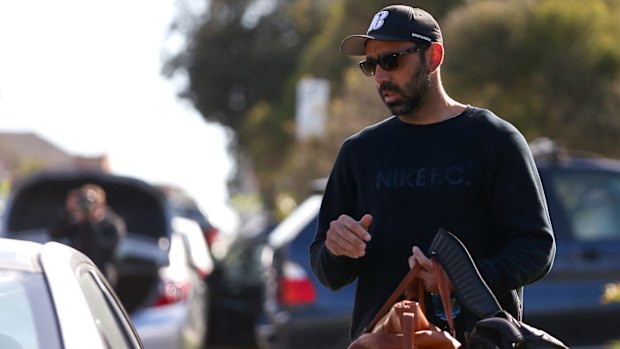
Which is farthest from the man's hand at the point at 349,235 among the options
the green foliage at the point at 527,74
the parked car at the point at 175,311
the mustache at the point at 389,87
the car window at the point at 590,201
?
the green foliage at the point at 527,74

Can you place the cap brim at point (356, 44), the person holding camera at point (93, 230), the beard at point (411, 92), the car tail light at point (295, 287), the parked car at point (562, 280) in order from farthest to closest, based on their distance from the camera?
the person holding camera at point (93, 230)
the car tail light at point (295, 287)
the parked car at point (562, 280)
the cap brim at point (356, 44)
the beard at point (411, 92)

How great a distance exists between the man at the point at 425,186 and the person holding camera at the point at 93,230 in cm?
660

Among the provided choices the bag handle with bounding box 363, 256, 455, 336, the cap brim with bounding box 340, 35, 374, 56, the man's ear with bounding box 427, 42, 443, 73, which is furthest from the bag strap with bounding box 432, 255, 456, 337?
the cap brim with bounding box 340, 35, 374, 56

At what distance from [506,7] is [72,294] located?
19.9m

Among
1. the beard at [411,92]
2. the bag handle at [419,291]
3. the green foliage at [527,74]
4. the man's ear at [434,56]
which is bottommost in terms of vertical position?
the bag handle at [419,291]

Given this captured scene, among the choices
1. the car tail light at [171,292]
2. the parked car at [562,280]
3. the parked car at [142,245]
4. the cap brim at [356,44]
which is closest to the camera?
the cap brim at [356,44]

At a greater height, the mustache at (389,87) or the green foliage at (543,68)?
the green foliage at (543,68)

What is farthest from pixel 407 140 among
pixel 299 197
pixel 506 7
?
pixel 299 197

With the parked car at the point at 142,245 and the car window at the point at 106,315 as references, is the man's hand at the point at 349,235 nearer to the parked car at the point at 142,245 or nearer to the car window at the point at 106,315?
the car window at the point at 106,315

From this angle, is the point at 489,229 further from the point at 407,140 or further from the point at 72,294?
the point at 72,294

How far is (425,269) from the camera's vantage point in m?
4.33

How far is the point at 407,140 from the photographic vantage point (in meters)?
4.65

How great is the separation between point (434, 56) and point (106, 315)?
4.37 feet

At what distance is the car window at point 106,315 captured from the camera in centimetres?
463
